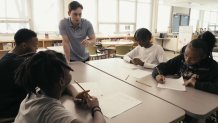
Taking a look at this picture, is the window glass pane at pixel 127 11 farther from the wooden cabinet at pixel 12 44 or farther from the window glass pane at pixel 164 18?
the wooden cabinet at pixel 12 44

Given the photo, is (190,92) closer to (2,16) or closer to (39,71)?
(39,71)

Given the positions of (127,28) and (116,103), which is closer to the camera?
(116,103)

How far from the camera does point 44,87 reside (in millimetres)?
811

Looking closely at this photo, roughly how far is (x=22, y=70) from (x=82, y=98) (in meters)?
0.48

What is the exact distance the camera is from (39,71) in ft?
2.57

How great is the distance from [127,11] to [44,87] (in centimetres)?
749

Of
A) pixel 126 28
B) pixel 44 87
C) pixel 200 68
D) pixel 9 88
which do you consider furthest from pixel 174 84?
pixel 126 28

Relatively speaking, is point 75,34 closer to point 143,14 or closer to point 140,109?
point 140,109

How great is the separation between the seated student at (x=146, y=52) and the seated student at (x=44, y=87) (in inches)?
60.3

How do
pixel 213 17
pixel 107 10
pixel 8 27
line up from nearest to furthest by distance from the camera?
pixel 8 27, pixel 107 10, pixel 213 17

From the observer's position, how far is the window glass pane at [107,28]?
718cm

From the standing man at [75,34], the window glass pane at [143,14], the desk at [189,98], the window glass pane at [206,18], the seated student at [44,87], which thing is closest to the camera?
the seated student at [44,87]

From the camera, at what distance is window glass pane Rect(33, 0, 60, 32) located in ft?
18.5

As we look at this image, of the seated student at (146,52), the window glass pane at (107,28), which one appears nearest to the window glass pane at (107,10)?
the window glass pane at (107,28)
